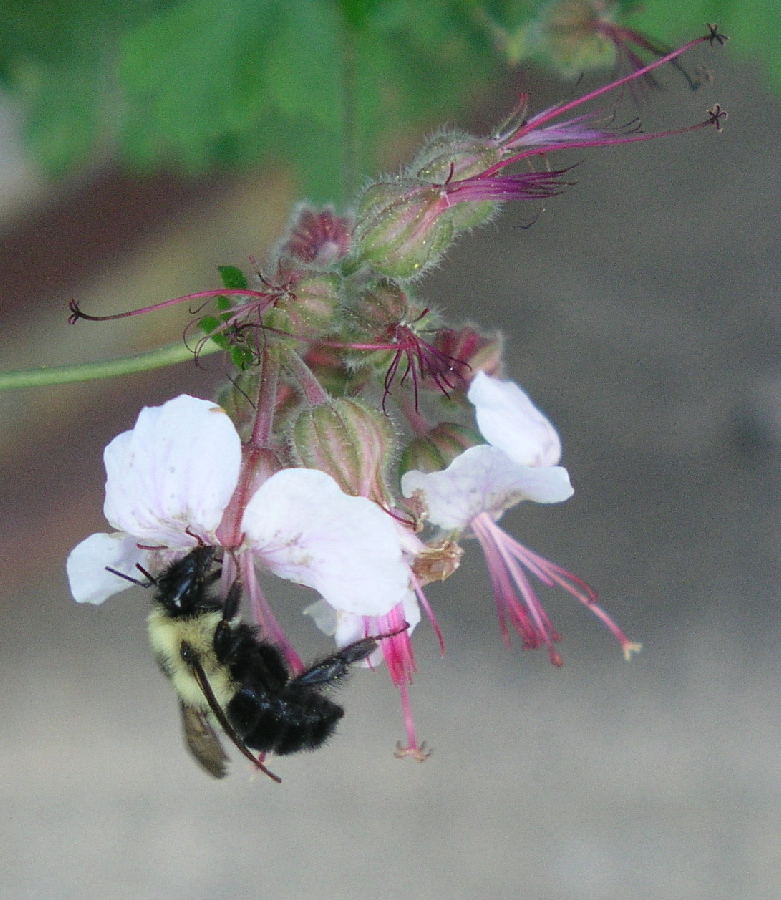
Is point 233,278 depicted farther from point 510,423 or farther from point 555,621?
point 555,621

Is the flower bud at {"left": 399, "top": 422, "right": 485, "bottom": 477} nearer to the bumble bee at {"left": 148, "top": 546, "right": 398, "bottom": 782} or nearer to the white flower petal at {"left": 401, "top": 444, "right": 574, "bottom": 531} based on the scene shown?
the white flower petal at {"left": 401, "top": 444, "right": 574, "bottom": 531}

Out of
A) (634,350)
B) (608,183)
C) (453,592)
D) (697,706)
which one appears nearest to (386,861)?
(453,592)

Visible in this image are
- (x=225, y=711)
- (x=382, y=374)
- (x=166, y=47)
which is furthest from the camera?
(x=166, y=47)

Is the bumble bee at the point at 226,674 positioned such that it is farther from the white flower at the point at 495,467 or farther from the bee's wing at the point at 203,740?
the white flower at the point at 495,467

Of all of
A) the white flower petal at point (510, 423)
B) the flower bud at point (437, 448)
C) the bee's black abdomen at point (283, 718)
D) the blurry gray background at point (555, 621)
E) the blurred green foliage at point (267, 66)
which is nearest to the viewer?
the white flower petal at point (510, 423)

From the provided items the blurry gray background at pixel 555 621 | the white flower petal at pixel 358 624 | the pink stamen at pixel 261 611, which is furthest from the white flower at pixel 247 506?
the blurry gray background at pixel 555 621

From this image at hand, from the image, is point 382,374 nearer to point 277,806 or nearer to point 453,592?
point 453,592
